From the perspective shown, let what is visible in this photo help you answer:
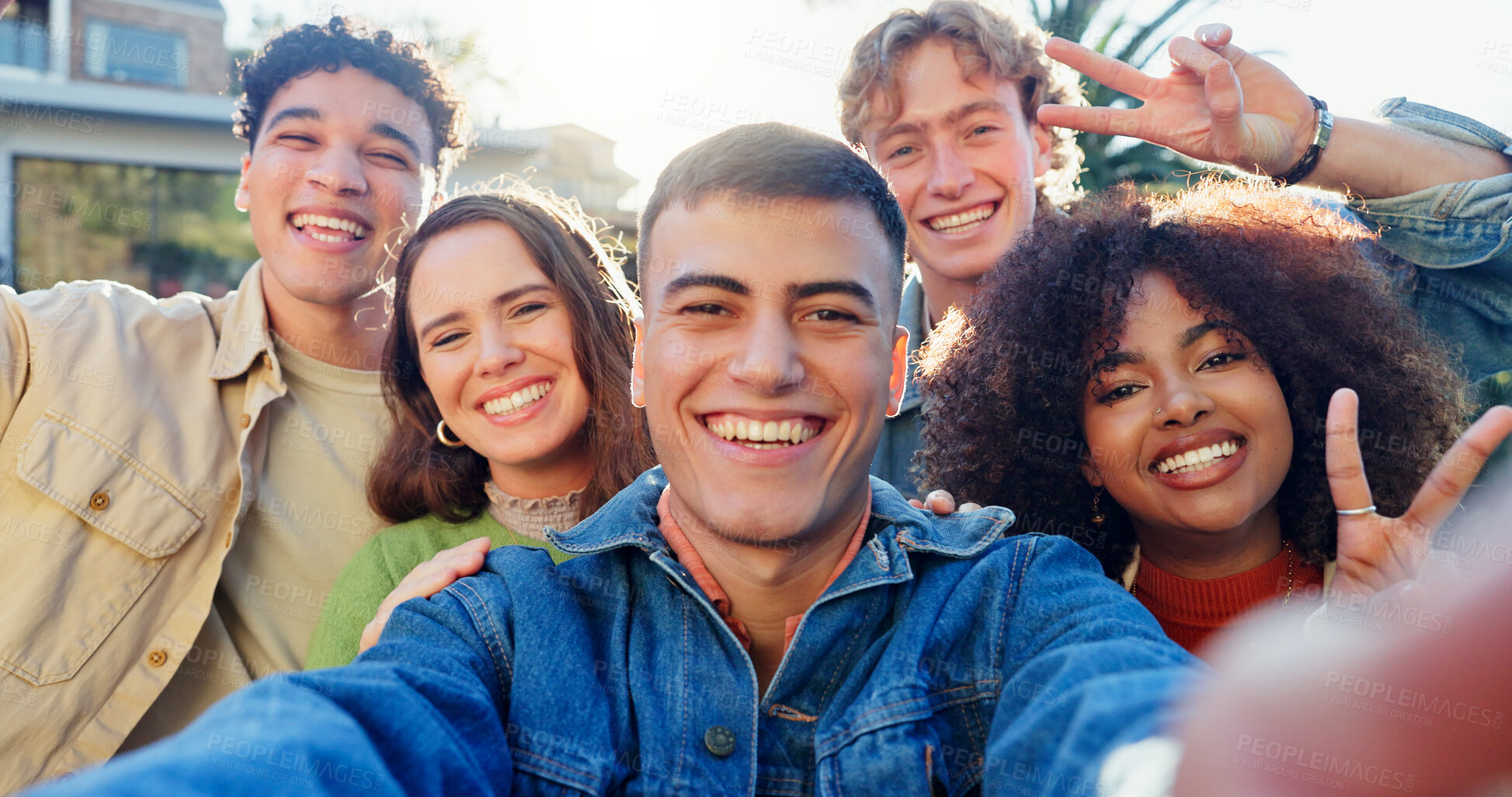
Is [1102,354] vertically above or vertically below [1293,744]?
below

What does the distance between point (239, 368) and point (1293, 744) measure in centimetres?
361

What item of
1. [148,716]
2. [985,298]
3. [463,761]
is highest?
[985,298]

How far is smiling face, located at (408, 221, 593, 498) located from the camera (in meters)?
3.16

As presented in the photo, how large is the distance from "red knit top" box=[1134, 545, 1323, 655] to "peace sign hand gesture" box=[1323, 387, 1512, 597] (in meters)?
0.33

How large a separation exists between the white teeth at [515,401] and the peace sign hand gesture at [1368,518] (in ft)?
7.39

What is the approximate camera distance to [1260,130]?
302 cm

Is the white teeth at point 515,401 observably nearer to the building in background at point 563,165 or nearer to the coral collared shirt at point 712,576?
the coral collared shirt at point 712,576

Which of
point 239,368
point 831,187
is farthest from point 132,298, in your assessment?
point 831,187

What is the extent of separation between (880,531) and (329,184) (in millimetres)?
2722

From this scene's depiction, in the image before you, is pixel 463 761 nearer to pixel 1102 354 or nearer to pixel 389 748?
pixel 389 748

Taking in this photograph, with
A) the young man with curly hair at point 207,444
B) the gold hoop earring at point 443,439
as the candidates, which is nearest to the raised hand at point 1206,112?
the gold hoop earring at point 443,439

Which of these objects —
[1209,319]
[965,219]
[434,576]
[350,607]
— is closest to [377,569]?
[350,607]

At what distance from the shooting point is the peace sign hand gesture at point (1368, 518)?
7.36 ft

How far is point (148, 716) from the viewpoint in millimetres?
3414
